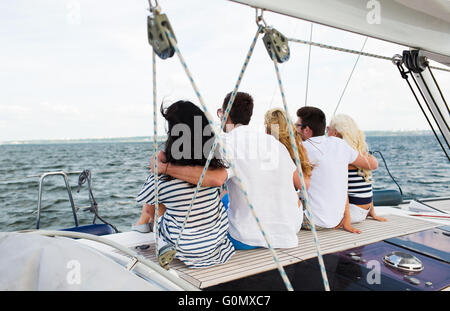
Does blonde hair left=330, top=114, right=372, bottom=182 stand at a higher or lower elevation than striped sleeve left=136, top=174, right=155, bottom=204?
higher

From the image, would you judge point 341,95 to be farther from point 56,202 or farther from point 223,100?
Result: point 56,202

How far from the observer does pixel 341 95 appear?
10.0ft

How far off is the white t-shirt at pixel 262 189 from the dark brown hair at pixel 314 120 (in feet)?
1.85

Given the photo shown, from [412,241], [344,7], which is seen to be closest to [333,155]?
[412,241]

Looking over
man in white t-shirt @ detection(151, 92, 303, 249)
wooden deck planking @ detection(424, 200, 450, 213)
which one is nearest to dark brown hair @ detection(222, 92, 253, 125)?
man in white t-shirt @ detection(151, 92, 303, 249)

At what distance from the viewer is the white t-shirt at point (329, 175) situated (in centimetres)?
233

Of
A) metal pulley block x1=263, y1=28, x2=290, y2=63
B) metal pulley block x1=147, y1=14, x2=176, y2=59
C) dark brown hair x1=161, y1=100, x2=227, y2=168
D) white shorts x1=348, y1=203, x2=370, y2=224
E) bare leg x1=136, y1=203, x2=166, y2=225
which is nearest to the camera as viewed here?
metal pulley block x1=147, y1=14, x2=176, y2=59

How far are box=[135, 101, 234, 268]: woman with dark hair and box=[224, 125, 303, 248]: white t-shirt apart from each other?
158mm

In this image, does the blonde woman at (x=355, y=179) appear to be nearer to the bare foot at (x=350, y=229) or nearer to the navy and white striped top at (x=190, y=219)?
the bare foot at (x=350, y=229)

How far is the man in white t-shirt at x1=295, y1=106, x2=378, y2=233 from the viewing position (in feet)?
7.65

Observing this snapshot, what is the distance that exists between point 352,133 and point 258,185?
105 centimetres

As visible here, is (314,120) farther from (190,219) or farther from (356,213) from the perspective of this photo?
(190,219)

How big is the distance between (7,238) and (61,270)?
1.20 feet

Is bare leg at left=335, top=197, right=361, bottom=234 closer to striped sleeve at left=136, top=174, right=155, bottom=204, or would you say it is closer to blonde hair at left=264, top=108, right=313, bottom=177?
blonde hair at left=264, top=108, right=313, bottom=177
